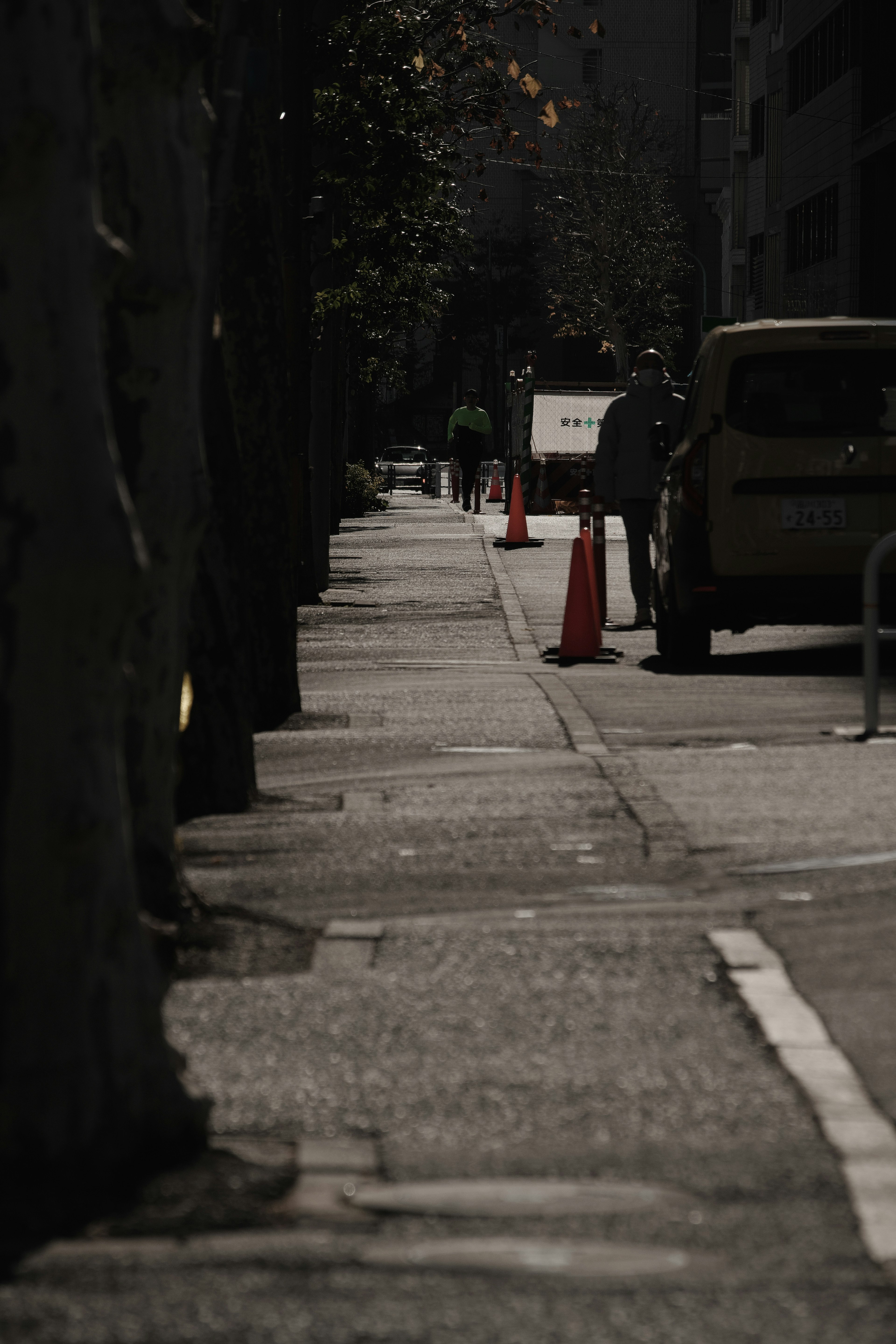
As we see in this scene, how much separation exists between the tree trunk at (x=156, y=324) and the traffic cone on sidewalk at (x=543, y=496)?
34273 millimetres

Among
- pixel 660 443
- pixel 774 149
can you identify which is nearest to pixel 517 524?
pixel 660 443

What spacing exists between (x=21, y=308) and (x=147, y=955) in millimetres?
1162

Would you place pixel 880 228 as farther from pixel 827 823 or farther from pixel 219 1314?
pixel 219 1314

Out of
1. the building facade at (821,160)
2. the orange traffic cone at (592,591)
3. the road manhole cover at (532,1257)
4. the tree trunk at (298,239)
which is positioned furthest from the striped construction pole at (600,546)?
the building facade at (821,160)

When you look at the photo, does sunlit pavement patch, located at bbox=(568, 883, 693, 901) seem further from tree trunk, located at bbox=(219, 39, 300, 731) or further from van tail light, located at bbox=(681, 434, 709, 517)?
van tail light, located at bbox=(681, 434, 709, 517)

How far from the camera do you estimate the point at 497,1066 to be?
199 inches

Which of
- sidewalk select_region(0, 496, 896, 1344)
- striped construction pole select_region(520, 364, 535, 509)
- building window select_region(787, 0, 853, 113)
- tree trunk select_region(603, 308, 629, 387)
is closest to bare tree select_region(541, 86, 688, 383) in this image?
tree trunk select_region(603, 308, 629, 387)

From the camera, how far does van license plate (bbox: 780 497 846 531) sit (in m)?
13.4

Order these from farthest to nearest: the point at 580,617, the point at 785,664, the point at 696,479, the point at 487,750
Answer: the point at 785,664 → the point at 580,617 → the point at 696,479 → the point at 487,750

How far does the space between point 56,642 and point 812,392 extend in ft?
32.6

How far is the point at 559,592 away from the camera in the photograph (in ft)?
69.2

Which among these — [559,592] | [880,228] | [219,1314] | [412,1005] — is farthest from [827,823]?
[880,228]

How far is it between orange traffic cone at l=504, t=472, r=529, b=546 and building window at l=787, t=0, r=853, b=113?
19041 mm

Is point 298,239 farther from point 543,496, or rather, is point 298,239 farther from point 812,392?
point 543,496
